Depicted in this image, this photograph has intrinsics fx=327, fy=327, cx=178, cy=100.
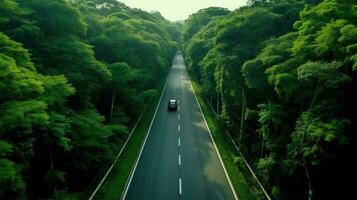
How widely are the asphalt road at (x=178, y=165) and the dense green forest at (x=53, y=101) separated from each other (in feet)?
10.6

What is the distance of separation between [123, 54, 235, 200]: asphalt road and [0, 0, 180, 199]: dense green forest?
10.6 feet

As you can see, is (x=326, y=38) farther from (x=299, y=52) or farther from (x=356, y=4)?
(x=356, y=4)

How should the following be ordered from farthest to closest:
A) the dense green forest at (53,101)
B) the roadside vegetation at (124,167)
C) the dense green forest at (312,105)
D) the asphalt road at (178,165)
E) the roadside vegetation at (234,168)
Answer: the asphalt road at (178,165)
the roadside vegetation at (234,168)
the roadside vegetation at (124,167)
the dense green forest at (312,105)
the dense green forest at (53,101)

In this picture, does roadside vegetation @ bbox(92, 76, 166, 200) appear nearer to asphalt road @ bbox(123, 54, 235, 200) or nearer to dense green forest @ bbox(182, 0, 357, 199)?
asphalt road @ bbox(123, 54, 235, 200)

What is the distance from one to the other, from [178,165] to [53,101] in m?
12.5

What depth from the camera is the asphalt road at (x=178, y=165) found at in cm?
2241

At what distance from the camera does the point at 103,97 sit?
122ft

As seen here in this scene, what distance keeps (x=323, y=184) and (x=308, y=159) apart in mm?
2490

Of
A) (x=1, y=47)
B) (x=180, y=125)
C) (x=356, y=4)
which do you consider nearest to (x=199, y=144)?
A: (x=180, y=125)

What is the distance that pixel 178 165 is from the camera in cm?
2759

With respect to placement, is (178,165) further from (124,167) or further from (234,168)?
(234,168)

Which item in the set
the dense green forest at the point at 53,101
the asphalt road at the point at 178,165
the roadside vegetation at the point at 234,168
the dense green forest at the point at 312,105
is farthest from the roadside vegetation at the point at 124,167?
the dense green forest at the point at 312,105

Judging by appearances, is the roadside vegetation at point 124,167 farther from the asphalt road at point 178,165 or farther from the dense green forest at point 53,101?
the dense green forest at point 53,101

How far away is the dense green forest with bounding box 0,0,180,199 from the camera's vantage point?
14.5 metres
